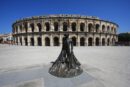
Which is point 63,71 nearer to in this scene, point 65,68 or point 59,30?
point 65,68

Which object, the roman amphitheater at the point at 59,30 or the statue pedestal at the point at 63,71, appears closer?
the statue pedestal at the point at 63,71

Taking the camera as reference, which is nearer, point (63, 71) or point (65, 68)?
point (63, 71)

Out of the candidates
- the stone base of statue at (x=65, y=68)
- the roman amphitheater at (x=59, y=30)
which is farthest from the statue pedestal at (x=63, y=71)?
the roman amphitheater at (x=59, y=30)

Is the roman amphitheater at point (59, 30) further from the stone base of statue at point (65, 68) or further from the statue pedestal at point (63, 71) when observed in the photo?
the statue pedestal at point (63, 71)

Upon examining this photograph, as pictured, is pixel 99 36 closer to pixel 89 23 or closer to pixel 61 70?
pixel 89 23

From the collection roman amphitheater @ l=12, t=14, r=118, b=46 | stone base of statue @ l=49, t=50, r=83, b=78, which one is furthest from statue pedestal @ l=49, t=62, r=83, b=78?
roman amphitheater @ l=12, t=14, r=118, b=46

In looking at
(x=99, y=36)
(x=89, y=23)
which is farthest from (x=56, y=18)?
(x=99, y=36)

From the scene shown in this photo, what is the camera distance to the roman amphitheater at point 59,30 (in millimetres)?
29000

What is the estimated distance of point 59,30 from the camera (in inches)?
1134

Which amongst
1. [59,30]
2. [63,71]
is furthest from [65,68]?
[59,30]

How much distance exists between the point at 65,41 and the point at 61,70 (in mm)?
1305

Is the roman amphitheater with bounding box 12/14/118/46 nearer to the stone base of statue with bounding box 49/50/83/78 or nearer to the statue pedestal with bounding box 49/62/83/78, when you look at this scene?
the stone base of statue with bounding box 49/50/83/78

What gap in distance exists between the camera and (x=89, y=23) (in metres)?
30.8

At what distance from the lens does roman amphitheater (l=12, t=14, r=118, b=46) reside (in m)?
29.0
